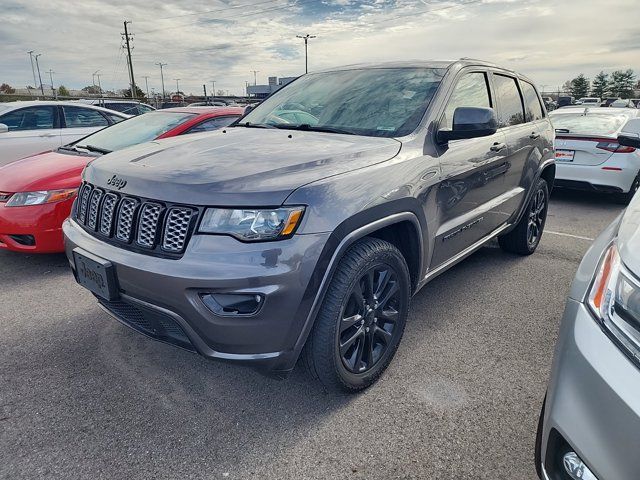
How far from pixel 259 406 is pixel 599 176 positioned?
21.2 ft

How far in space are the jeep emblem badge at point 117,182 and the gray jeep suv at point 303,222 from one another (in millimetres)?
16

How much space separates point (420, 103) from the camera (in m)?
2.88

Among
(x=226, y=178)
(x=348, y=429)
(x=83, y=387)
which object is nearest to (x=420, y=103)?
(x=226, y=178)

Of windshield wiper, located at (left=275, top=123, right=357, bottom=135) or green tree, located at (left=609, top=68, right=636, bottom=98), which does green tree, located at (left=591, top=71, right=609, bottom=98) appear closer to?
green tree, located at (left=609, top=68, right=636, bottom=98)

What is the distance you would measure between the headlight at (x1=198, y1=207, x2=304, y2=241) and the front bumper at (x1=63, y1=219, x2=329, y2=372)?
37mm

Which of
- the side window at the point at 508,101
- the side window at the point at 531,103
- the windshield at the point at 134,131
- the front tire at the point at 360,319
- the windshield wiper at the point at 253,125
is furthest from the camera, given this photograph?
the windshield at the point at 134,131

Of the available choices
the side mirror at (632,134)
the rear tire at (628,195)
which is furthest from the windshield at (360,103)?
the rear tire at (628,195)

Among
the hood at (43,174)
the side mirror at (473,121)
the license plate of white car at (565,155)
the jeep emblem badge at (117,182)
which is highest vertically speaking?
the side mirror at (473,121)

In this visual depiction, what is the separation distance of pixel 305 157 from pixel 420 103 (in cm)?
101

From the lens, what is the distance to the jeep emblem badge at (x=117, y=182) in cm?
228

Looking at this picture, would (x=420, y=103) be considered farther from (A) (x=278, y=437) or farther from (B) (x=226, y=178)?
(A) (x=278, y=437)

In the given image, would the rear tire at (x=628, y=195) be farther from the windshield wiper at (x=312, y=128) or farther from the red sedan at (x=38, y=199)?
the red sedan at (x=38, y=199)

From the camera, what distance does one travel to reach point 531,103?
4504mm

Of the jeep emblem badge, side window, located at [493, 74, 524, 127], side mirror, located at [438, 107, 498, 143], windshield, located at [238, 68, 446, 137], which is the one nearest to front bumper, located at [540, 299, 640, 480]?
side mirror, located at [438, 107, 498, 143]
